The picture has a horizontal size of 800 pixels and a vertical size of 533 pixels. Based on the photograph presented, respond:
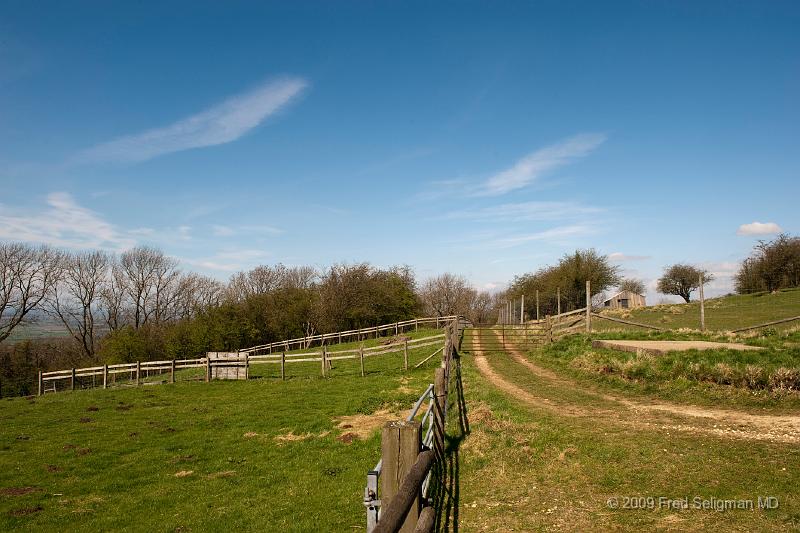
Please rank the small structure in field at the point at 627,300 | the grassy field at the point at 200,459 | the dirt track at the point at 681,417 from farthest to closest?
the small structure in field at the point at 627,300
the dirt track at the point at 681,417
the grassy field at the point at 200,459

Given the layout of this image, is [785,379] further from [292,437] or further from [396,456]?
[292,437]

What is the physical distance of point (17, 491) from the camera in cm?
916

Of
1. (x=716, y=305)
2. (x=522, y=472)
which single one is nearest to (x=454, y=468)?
(x=522, y=472)

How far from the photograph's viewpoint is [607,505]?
6023mm

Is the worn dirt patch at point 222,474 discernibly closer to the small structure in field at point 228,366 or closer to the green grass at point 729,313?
the small structure in field at point 228,366

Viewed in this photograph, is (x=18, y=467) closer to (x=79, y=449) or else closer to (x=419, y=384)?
(x=79, y=449)

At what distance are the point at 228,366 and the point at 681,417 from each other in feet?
69.2

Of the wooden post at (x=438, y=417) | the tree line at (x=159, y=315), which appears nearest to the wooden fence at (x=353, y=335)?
the tree line at (x=159, y=315)

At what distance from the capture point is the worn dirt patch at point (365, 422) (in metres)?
11.7

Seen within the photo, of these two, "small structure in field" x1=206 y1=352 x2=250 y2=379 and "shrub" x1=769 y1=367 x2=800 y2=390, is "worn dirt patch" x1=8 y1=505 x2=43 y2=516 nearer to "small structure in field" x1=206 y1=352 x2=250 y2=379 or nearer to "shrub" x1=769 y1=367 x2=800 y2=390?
"small structure in field" x1=206 y1=352 x2=250 y2=379

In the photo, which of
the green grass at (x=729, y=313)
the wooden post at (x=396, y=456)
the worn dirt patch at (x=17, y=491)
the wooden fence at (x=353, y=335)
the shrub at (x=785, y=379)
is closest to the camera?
the wooden post at (x=396, y=456)

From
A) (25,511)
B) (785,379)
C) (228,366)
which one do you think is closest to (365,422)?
(25,511)

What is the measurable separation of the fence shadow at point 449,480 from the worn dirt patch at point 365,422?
7.42ft

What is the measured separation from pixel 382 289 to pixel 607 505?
42.0 meters
